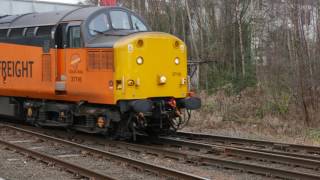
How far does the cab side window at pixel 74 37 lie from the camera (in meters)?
13.1

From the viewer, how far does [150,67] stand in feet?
40.6

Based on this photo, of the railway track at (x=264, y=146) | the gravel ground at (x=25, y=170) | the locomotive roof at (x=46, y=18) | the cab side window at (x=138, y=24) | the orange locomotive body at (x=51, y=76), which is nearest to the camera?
the gravel ground at (x=25, y=170)

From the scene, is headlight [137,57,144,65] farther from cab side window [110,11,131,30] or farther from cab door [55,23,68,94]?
cab door [55,23,68,94]

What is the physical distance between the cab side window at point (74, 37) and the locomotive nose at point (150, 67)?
1455mm

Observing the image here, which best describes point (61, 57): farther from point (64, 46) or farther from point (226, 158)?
point (226, 158)

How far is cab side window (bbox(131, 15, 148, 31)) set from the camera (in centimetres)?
1388

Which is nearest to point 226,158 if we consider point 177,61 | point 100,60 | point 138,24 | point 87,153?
point 87,153

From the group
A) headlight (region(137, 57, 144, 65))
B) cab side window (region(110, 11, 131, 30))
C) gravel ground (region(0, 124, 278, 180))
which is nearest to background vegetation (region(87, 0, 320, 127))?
cab side window (region(110, 11, 131, 30))

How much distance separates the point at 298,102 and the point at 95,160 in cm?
934

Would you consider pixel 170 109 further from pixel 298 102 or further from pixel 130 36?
pixel 298 102

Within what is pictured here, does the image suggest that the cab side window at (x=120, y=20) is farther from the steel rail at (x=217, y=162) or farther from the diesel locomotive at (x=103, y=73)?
the steel rail at (x=217, y=162)

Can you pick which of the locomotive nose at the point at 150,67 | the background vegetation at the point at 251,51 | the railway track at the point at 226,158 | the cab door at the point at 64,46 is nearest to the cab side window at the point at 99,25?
the cab door at the point at 64,46

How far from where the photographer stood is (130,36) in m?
12.1

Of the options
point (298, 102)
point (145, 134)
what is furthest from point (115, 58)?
point (298, 102)
